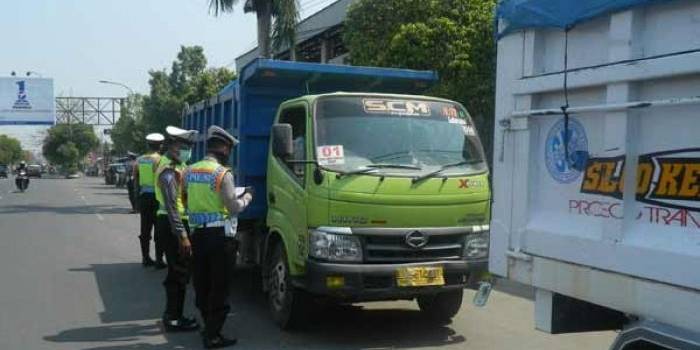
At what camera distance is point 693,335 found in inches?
104

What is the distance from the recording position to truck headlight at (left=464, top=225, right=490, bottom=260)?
6374 millimetres

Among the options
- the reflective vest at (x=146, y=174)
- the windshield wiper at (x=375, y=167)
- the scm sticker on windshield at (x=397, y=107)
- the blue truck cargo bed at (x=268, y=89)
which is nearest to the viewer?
the windshield wiper at (x=375, y=167)

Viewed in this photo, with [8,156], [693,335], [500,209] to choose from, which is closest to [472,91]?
[500,209]

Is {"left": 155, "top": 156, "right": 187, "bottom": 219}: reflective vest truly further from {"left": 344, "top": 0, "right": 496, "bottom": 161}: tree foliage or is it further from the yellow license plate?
{"left": 344, "top": 0, "right": 496, "bottom": 161}: tree foliage

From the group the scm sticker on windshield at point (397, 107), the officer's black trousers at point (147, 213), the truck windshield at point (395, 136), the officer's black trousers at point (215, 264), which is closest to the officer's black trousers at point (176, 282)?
the officer's black trousers at point (215, 264)

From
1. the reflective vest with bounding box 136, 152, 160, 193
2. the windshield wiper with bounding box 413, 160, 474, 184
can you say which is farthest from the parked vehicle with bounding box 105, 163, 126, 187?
the windshield wiper with bounding box 413, 160, 474, 184

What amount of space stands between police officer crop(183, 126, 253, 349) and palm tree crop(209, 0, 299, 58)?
1379cm

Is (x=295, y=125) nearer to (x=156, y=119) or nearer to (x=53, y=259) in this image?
(x=53, y=259)

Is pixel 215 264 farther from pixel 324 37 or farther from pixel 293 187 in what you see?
pixel 324 37

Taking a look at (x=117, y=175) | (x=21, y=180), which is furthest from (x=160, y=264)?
(x=117, y=175)

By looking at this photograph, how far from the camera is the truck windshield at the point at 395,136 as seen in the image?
6379 millimetres

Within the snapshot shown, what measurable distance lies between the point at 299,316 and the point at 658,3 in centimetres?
458

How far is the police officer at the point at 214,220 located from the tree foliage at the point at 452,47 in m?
9.80

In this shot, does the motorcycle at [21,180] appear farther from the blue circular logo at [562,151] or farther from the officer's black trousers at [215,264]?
the blue circular logo at [562,151]
